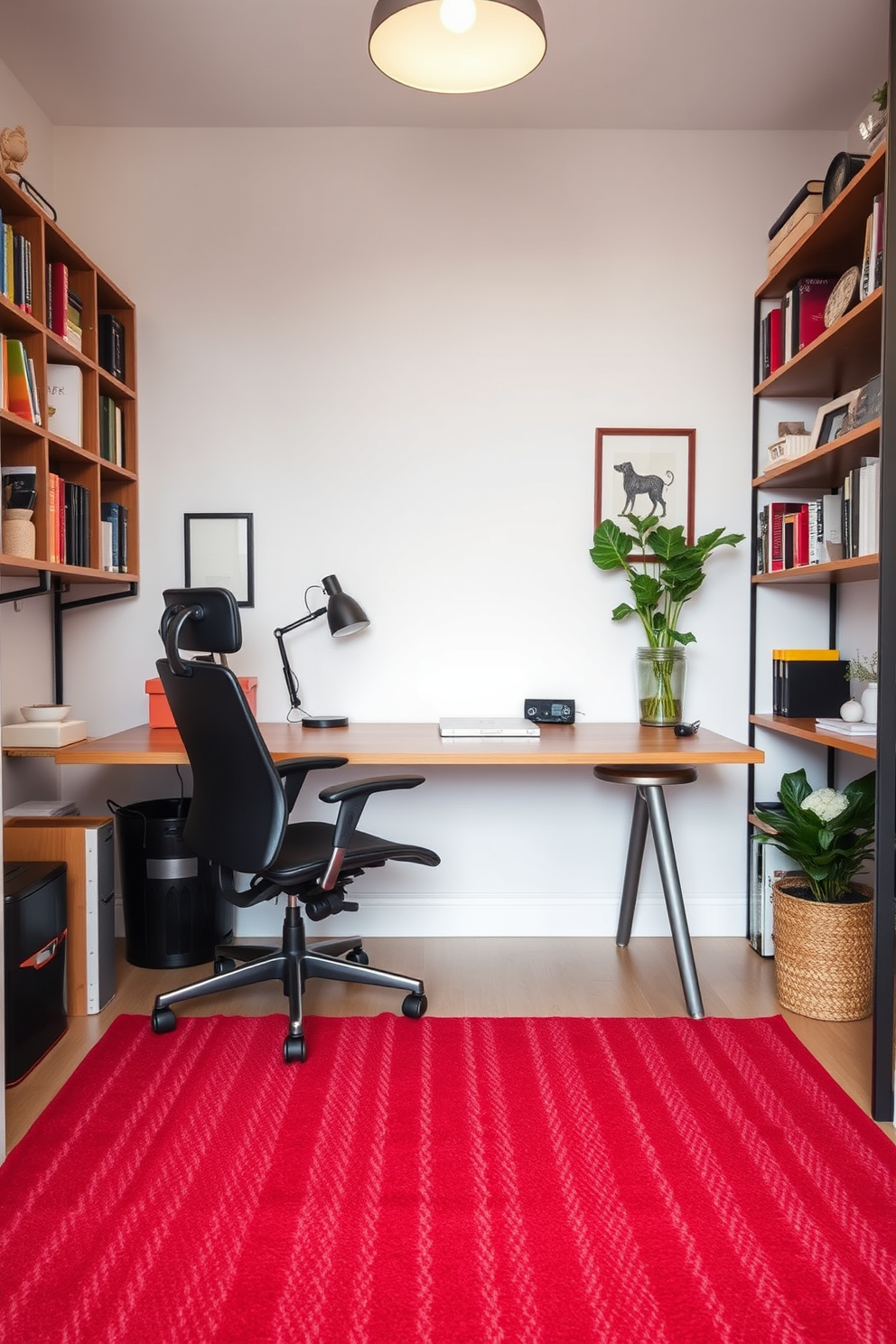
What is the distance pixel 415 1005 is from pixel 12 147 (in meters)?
2.44

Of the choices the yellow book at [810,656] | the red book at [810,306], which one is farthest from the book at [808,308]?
the yellow book at [810,656]

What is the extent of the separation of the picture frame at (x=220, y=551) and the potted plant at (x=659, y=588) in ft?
3.86

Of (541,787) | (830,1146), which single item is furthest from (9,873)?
(830,1146)

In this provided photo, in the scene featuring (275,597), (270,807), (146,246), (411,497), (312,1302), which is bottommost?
(312,1302)

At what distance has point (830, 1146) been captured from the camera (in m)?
1.79

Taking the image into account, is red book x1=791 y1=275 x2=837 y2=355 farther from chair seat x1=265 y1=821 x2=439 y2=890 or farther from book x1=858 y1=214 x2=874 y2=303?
chair seat x1=265 y1=821 x2=439 y2=890

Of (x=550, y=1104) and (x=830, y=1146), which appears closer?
(x=830, y=1146)

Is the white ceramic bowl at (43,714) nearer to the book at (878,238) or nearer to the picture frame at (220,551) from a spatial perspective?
the picture frame at (220,551)

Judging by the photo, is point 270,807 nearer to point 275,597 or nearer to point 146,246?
point 275,597

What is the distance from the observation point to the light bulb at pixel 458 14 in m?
1.70

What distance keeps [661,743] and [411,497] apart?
3.95 feet

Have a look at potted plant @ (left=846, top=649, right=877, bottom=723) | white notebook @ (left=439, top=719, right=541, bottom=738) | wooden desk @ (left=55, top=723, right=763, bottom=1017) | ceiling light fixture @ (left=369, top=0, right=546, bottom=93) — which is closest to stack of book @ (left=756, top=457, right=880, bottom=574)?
potted plant @ (left=846, top=649, right=877, bottom=723)

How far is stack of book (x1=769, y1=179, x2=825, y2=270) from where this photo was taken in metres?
2.58

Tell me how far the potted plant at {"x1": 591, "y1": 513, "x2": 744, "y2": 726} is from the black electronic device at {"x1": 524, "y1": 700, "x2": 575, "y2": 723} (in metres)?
0.25
